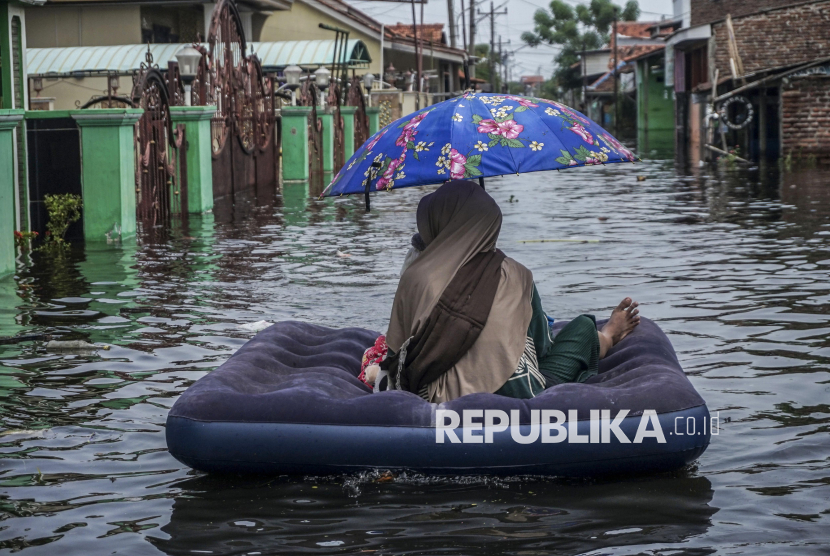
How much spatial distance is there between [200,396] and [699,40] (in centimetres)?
3888

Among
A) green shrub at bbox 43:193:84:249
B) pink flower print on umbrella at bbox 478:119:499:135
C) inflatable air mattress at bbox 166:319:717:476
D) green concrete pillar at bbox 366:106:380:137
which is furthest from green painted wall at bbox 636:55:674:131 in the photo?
inflatable air mattress at bbox 166:319:717:476

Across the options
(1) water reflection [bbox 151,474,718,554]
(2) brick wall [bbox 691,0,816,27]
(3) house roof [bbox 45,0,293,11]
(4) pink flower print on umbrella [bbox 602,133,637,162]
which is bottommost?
(1) water reflection [bbox 151,474,718,554]

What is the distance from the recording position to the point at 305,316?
8.54 m

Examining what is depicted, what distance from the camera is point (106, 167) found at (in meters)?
12.9

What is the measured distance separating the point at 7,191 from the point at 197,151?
6573 mm

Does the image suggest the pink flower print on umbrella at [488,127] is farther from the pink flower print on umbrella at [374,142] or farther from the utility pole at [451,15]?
the utility pole at [451,15]

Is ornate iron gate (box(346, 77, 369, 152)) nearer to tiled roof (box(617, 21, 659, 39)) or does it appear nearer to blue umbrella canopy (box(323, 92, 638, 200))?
blue umbrella canopy (box(323, 92, 638, 200))

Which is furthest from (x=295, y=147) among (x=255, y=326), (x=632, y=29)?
(x=632, y=29)

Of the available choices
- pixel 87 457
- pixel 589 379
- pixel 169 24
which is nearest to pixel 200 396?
pixel 87 457

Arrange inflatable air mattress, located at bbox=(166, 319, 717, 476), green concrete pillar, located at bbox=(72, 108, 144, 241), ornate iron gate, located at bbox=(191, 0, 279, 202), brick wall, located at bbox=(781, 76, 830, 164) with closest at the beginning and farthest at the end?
inflatable air mattress, located at bbox=(166, 319, 717, 476) < green concrete pillar, located at bbox=(72, 108, 144, 241) < ornate iron gate, located at bbox=(191, 0, 279, 202) < brick wall, located at bbox=(781, 76, 830, 164)

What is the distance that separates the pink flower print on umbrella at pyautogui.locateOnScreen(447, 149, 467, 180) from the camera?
4.90m

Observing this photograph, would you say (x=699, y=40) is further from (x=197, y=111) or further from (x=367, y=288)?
(x=367, y=288)

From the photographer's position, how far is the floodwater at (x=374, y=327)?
4199 millimetres

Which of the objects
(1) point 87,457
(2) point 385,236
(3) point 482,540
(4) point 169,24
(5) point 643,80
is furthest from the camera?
(5) point 643,80
